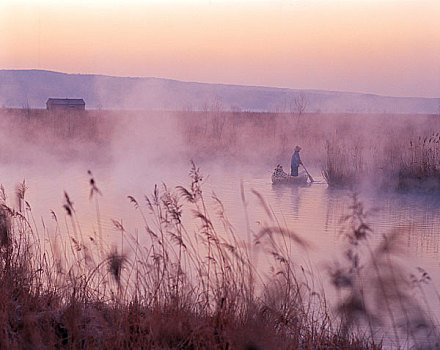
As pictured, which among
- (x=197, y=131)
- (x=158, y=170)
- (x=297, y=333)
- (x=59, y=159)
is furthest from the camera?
(x=197, y=131)

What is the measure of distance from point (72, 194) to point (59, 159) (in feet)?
19.4

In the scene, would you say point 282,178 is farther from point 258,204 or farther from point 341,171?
point 258,204

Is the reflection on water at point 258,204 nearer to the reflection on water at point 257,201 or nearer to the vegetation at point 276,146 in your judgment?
the reflection on water at point 257,201

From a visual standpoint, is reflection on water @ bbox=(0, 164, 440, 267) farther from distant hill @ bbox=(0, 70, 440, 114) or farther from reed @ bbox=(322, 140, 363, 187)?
distant hill @ bbox=(0, 70, 440, 114)

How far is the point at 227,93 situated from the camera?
7988 cm

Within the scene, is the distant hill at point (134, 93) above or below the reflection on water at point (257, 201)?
above

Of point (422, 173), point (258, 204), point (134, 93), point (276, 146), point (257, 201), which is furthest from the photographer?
point (134, 93)

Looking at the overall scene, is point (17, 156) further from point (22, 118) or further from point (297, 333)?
point (297, 333)

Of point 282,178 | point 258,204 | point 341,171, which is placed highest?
point 341,171

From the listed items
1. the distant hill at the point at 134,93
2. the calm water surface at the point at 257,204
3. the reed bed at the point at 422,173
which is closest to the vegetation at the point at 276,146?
the reed bed at the point at 422,173

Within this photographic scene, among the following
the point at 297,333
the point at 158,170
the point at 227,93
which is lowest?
the point at 297,333

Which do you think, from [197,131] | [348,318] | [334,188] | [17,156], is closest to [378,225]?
[334,188]

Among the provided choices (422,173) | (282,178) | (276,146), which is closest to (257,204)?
(282,178)

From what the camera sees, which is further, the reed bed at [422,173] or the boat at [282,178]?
the boat at [282,178]
